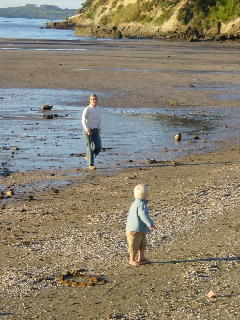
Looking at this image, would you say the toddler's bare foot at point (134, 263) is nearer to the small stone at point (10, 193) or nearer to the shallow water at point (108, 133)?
the small stone at point (10, 193)

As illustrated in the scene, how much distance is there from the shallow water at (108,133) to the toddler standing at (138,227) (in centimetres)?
634

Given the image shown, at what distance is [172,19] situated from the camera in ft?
329

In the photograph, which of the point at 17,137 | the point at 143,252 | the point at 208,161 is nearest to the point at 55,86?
the point at 17,137

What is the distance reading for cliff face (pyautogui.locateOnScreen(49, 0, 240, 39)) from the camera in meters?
92.5

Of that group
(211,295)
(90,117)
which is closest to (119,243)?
(211,295)

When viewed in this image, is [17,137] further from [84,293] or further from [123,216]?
[84,293]

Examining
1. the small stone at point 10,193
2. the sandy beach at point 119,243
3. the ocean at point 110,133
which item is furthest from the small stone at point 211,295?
the ocean at point 110,133

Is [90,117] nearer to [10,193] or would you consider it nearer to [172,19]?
[10,193]

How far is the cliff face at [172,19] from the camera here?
303 feet

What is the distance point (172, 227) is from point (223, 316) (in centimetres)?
322

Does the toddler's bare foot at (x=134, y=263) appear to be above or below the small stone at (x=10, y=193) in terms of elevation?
above

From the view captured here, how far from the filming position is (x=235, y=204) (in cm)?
1242

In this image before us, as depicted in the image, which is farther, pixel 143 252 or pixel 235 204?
pixel 235 204

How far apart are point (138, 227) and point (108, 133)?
11.2 metres
